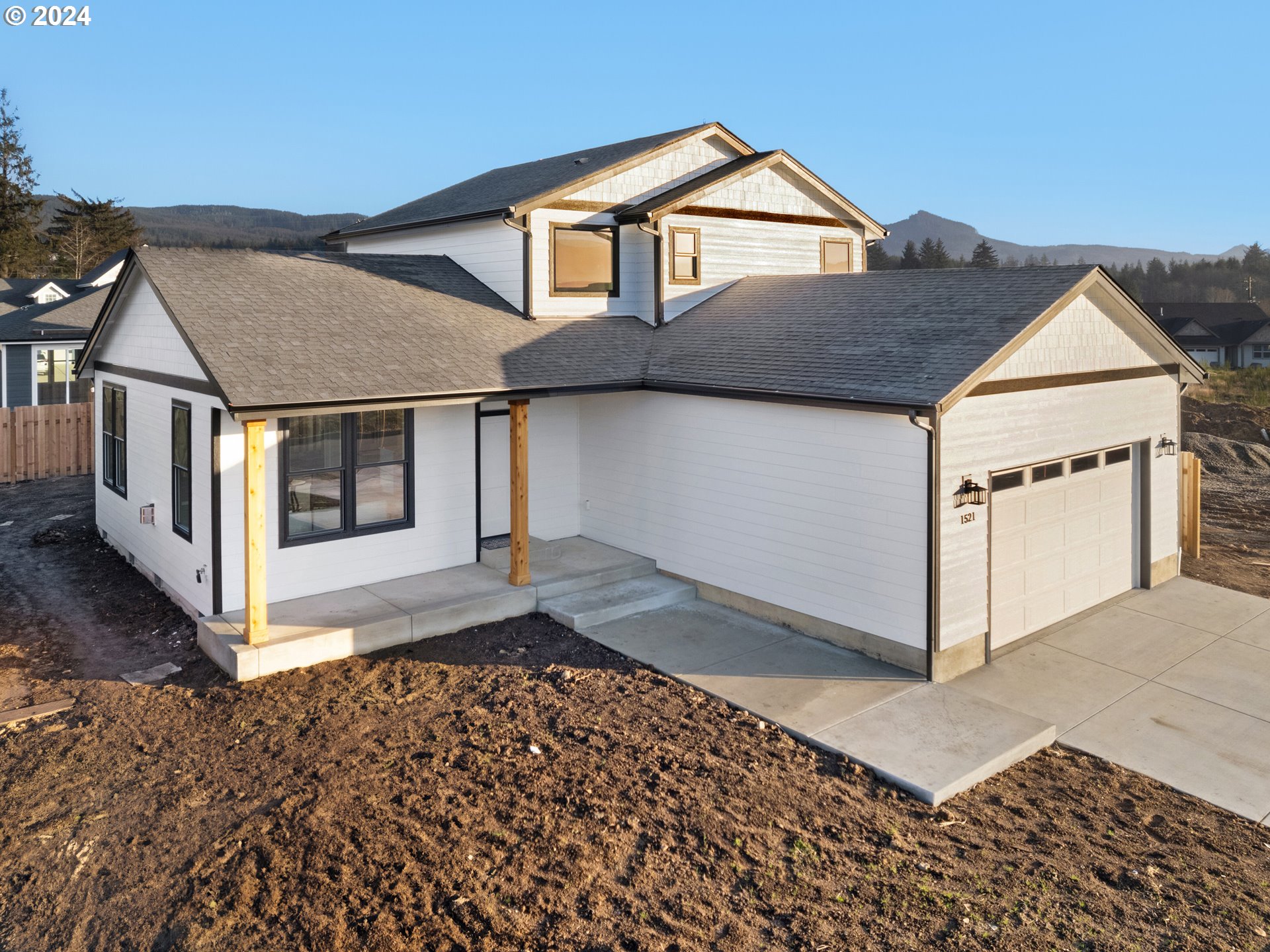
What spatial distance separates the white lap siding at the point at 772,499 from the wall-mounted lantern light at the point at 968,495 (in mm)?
400

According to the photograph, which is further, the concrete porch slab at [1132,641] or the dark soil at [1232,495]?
the dark soil at [1232,495]

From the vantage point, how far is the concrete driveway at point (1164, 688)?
763 cm

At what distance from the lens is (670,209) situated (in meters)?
13.5

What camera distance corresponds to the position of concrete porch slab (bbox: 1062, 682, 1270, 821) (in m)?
7.27

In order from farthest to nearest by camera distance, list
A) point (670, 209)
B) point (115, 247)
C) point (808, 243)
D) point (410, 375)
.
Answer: point (115, 247)
point (808, 243)
point (670, 209)
point (410, 375)

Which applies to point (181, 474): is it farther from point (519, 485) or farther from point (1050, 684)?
point (1050, 684)

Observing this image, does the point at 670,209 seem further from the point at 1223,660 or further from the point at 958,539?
the point at 1223,660

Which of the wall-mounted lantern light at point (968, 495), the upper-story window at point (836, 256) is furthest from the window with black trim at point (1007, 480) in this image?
the upper-story window at point (836, 256)

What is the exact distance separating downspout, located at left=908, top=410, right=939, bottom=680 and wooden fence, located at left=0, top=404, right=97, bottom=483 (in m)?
17.3

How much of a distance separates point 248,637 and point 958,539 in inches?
278

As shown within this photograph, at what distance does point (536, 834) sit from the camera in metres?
6.20

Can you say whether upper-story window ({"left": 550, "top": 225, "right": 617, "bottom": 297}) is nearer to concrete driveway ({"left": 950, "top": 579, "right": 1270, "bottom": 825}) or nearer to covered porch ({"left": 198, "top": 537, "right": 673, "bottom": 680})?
covered porch ({"left": 198, "top": 537, "right": 673, "bottom": 680})

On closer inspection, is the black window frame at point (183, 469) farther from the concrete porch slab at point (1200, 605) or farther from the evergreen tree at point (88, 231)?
the evergreen tree at point (88, 231)

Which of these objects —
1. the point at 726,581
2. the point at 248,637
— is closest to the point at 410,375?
the point at 248,637
